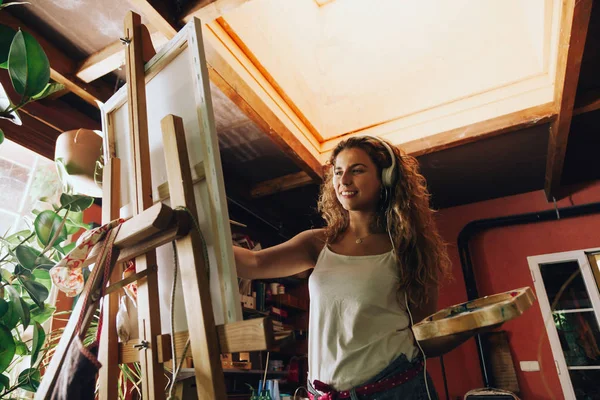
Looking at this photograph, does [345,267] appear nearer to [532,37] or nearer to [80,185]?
[80,185]

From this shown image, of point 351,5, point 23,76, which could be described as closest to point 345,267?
point 23,76

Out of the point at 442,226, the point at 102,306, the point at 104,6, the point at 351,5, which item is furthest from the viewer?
the point at 442,226

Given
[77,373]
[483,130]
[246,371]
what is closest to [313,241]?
[77,373]

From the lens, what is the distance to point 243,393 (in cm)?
312

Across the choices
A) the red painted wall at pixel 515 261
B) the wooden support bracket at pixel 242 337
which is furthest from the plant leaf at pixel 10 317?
the red painted wall at pixel 515 261

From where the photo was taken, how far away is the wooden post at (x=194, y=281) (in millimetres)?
723

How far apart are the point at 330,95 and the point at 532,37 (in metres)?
1.32

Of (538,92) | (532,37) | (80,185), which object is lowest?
(80,185)

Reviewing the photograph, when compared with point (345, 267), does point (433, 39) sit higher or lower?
higher

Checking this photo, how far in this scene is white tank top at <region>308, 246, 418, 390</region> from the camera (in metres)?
0.98

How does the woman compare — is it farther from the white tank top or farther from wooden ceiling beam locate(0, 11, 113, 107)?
wooden ceiling beam locate(0, 11, 113, 107)

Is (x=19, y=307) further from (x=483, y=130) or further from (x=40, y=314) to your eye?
(x=483, y=130)

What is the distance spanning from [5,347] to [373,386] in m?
1.06

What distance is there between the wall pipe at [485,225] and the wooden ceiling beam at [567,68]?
0.84 metres
